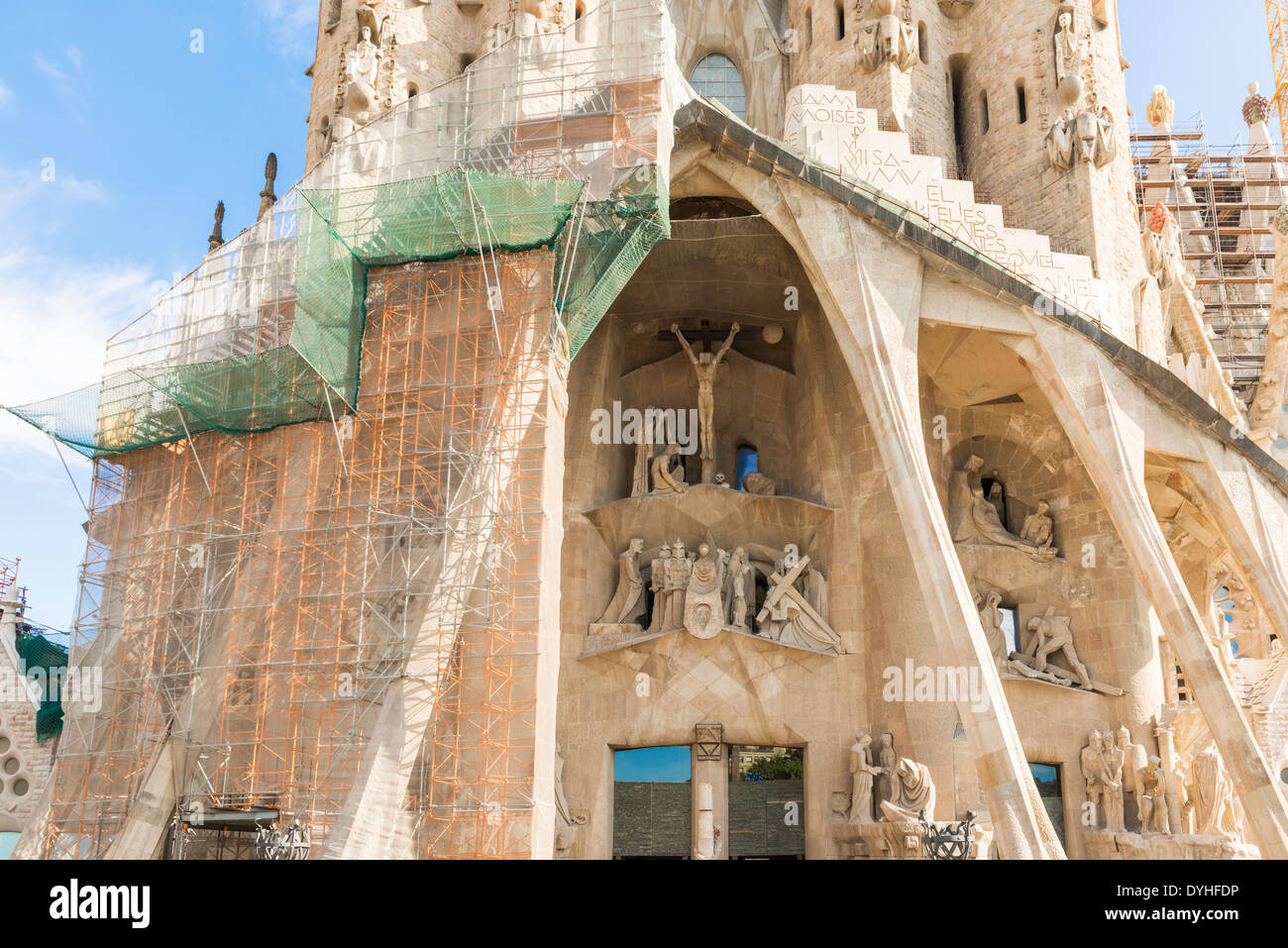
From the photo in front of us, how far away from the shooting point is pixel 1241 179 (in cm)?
3375

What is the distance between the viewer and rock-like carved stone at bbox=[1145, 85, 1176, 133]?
35344mm

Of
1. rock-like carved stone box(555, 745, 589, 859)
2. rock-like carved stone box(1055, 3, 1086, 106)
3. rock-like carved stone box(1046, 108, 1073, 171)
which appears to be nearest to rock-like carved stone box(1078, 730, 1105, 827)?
rock-like carved stone box(555, 745, 589, 859)

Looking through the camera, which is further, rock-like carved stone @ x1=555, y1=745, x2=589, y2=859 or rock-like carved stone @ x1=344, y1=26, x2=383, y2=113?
rock-like carved stone @ x1=344, y1=26, x2=383, y2=113

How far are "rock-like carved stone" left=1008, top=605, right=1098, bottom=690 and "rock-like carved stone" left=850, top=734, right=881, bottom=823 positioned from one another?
93.7 inches

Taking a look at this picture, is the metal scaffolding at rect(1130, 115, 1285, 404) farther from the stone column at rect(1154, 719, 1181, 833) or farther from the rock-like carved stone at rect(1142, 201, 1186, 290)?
the stone column at rect(1154, 719, 1181, 833)

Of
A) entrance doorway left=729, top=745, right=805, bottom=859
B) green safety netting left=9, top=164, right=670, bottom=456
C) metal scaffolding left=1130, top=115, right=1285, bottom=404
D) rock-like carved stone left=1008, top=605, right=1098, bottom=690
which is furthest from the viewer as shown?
metal scaffolding left=1130, top=115, right=1285, bottom=404

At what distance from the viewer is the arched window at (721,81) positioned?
22453 mm

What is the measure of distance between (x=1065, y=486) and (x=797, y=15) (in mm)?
9170

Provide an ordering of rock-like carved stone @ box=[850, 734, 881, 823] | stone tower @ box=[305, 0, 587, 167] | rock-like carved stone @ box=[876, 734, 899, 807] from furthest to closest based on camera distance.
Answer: stone tower @ box=[305, 0, 587, 167], rock-like carved stone @ box=[876, 734, 899, 807], rock-like carved stone @ box=[850, 734, 881, 823]

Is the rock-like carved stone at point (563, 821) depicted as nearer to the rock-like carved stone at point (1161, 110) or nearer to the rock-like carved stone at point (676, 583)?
the rock-like carved stone at point (676, 583)

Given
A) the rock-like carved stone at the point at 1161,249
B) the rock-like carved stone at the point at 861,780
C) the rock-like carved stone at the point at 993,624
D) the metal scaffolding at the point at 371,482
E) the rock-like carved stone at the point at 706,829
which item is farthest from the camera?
the rock-like carved stone at the point at 1161,249

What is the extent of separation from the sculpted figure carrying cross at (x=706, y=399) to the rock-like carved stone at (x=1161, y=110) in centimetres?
2264

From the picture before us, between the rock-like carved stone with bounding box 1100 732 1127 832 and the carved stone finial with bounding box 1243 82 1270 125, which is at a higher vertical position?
the carved stone finial with bounding box 1243 82 1270 125

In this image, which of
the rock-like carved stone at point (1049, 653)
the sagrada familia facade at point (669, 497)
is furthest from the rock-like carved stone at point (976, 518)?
the rock-like carved stone at point (1049, 653)
